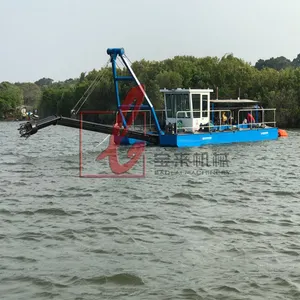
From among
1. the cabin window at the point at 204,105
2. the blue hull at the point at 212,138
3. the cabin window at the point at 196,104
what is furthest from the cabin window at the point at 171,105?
the blue hull at the point at 212,138

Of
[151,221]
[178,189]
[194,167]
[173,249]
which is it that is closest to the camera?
[173,249]

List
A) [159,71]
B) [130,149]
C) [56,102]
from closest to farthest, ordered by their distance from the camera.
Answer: [130,149]
[159,71]
[56,102]

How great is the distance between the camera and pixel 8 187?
17.6 metres

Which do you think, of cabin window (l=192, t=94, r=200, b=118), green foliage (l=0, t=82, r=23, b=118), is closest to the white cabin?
cabin window (l=192, t=94, r=200, b=118)

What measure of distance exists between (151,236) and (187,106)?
21487 millimetres

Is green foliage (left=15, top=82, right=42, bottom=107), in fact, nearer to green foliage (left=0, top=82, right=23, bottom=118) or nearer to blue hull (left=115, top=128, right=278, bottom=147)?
green foliage (left=0, top=82, right=23, bottom=118)

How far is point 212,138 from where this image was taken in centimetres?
3186

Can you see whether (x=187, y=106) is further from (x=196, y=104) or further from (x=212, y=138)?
(x=212, y=138)

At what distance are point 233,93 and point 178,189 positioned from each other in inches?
2102

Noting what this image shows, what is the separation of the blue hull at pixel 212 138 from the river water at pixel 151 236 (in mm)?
9450

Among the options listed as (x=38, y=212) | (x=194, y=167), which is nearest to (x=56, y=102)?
(x=194, y=167)

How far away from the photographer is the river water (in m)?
8.32

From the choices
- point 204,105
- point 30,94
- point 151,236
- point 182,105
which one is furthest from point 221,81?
point 30,94

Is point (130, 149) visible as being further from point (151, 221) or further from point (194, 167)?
point (151, 221)
